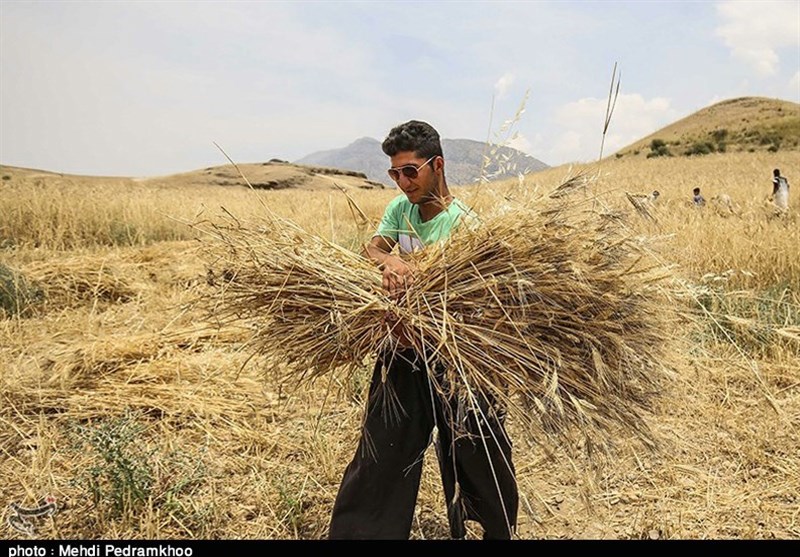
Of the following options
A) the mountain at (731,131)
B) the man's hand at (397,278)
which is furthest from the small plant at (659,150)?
the man's hand at (397,278)

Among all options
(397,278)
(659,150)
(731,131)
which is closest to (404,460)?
(397,278)

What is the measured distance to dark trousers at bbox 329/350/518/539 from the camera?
1.69 metres

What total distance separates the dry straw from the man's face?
235mm

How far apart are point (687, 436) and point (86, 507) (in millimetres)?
2818

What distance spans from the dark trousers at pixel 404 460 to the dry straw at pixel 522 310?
12 cm

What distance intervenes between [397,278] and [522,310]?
1.09 feet

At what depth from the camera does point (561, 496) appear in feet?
8.06

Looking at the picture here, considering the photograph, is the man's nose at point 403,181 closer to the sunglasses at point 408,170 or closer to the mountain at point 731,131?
the sunglasses at point 408,170

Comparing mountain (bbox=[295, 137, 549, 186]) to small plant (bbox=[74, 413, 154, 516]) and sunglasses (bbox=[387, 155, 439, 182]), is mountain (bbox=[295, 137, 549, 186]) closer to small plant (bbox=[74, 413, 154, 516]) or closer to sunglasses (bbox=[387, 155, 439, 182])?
sunglasses (bbox=[387, 155, 439, 182])

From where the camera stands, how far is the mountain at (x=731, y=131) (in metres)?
37.0

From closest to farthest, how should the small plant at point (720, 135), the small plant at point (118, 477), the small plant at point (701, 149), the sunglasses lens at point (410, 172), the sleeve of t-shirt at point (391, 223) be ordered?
the sunglasses lens at point (410, 172) < the sleeve of t-shirt at point (391, 223) < the small plant at point (118, 477) < the small plant at point (701, 149) < the small plant at point (720, 135)

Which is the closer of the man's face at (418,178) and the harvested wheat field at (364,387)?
the harvested wheat field at (364,387)

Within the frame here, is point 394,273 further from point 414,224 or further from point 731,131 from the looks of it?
point 731,131

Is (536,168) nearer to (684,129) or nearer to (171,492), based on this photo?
(171,492)
